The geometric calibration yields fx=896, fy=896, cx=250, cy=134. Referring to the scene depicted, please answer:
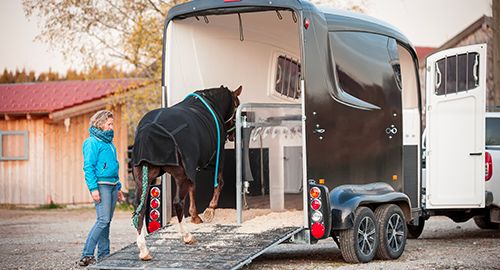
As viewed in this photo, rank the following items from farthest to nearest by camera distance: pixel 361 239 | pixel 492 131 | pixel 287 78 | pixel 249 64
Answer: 1. pixel 492 131
2. pixel 287 78
3. pixel 249 64
4. pixel 361 239

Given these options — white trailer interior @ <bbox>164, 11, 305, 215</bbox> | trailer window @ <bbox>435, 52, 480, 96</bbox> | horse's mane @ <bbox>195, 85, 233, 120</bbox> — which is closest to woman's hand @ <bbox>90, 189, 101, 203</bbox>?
white trailer interior @ <bbox>164, 11, 305, 215</bbox>

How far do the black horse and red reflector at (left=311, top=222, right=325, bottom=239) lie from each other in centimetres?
128

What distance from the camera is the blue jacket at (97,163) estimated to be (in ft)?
32.7

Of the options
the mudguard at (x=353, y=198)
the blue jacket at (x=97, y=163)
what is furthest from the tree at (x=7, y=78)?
the mudguard at (x=353, y=198)

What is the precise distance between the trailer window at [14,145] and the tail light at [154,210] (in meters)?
14.3

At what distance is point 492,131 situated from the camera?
44.6 ft

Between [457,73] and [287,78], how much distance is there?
226 centimetres

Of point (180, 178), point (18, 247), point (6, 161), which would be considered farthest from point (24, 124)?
point (180, 178)

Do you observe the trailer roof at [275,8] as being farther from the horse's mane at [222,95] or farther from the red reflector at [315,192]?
the red reflector at [315,192]

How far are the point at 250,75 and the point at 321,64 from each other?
2.00 meters

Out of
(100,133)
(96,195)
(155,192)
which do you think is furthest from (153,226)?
(100,133)

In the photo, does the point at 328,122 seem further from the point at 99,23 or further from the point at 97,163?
the point at 99,23

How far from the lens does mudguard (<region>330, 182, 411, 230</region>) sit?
9.73m

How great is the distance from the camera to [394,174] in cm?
1107
